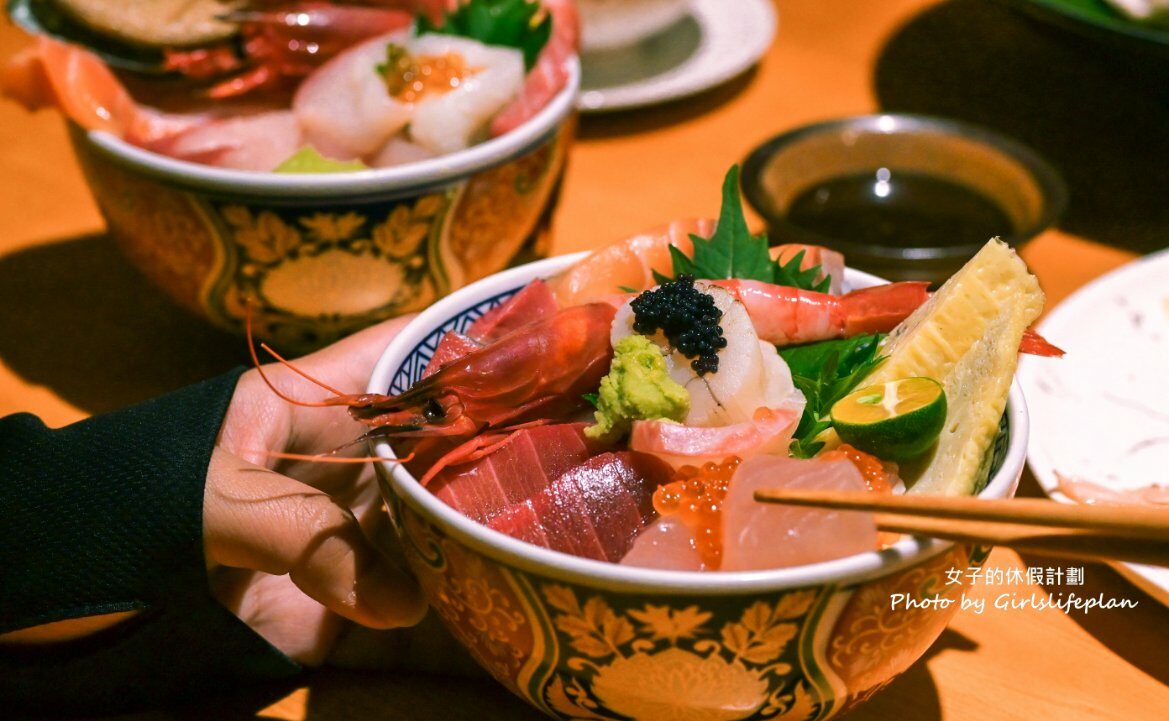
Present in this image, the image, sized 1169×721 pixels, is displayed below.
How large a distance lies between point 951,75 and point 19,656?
207 centimetres

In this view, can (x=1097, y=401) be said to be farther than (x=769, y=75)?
No

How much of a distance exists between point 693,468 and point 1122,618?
0.57m

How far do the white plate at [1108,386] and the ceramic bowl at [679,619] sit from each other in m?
0.41

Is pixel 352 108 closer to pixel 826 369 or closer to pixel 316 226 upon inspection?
pixel 316 226

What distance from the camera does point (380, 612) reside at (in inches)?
34.1

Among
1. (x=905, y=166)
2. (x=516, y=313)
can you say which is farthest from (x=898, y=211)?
(x=516, y=313)

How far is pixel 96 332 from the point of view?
5.13 feet

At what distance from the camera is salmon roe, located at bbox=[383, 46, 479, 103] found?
4.50 ft

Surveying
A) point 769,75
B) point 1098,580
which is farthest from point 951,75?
point 1098,580

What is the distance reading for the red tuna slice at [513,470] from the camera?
34.4 inches

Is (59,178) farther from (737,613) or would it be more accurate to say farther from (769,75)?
(737,613)

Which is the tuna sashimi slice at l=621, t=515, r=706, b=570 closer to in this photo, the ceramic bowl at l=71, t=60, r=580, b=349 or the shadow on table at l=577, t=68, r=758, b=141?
the ceramic bowl at l=71, t=60, r=580, b=349

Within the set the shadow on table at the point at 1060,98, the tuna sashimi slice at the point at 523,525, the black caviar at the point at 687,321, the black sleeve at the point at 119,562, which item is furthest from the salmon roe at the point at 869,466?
the shadow on table at the point at 1060,98

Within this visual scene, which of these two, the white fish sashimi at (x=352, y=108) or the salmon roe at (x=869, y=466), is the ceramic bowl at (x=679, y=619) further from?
the white fish sashimi at (x=352, y=108)
